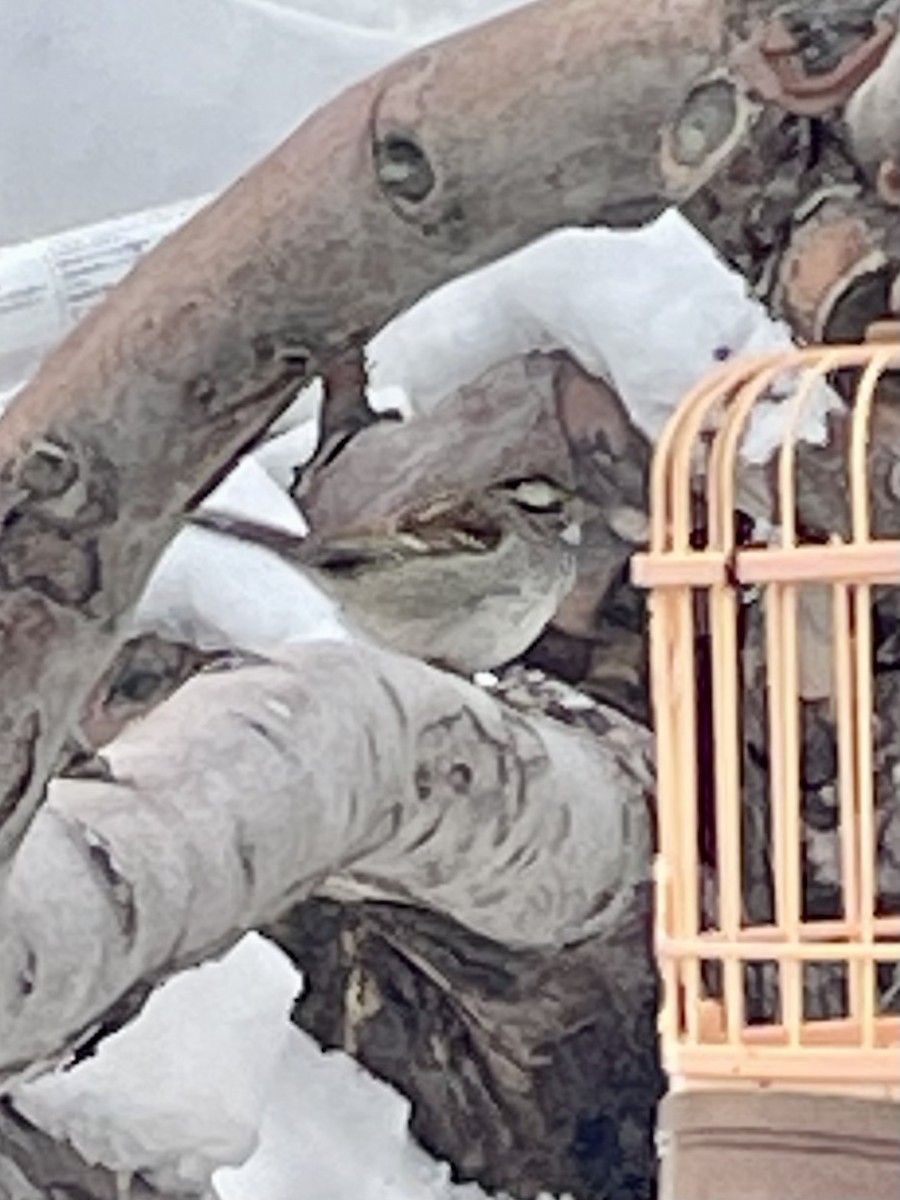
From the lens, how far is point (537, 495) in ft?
2.31

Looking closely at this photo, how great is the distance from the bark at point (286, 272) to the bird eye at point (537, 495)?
0.21 metres

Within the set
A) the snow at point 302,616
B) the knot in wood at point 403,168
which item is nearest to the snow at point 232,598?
the snow at point 302,616

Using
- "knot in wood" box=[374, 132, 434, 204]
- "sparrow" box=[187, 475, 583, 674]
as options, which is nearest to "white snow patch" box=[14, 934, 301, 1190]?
"sparrow" box=[187, 475, 583, 674]

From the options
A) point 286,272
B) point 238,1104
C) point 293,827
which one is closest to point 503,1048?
point 238,1104

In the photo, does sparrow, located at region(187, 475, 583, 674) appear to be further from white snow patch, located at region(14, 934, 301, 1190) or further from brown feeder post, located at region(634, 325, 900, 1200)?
brown feeder post, located at region(634, 325, 900, 1200)

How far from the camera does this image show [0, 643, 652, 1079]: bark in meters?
0.52

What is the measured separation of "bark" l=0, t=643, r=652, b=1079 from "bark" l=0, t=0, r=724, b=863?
29 millimetres

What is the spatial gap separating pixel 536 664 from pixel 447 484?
0.23 feet

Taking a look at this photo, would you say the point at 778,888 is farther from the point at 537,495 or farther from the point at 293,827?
the point at 537,495

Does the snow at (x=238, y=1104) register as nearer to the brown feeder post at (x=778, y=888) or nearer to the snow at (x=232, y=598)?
the snow at (x=232, y=598)

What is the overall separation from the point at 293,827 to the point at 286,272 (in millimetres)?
141

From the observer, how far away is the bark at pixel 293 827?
1.72 feet

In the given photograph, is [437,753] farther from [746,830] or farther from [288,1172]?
[288,1172]

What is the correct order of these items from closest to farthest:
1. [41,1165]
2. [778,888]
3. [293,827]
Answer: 1. [778,888]
2. [293,827]
3. [41,1165]
